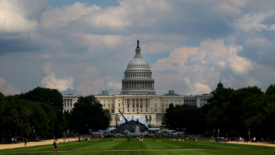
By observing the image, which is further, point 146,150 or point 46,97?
point 46,97

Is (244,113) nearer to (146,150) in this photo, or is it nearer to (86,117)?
(146,150)

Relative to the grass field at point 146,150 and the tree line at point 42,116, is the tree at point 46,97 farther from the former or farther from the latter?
the grass field at point 146,150

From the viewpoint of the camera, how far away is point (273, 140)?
3954 inches

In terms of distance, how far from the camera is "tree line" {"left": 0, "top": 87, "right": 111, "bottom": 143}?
10269 cm

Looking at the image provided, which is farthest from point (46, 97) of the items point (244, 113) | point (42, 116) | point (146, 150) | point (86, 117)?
Answer: point (146, 150)

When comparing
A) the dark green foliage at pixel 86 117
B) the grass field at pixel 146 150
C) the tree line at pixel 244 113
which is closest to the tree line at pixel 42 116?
the dark green foliage at pixel 86 117

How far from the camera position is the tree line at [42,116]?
103 metres

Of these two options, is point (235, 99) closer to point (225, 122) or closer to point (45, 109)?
point (225, 122)

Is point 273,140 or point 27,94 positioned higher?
point 27,94

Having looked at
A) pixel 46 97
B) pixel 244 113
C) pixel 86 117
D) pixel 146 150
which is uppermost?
pixel 46 97

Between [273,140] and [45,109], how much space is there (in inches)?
2221

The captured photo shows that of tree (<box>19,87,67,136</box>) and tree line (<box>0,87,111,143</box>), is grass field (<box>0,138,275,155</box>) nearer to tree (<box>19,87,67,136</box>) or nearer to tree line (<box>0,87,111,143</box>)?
tree line (<box>0,87,111,143</box>)

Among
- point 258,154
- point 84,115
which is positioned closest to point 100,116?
point 84,115

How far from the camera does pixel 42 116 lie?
11825 centimetres
